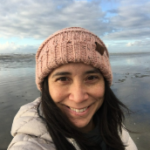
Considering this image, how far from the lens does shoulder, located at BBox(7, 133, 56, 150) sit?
118 centimetres

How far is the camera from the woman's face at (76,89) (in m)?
1.46

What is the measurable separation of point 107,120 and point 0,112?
3292 millimetres

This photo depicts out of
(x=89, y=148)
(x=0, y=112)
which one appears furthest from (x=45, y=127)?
(x=0, y=112)

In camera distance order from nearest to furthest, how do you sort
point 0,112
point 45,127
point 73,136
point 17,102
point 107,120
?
1. point 45,127
2. point 73,136
3. point 107,120
4. point 0,112
5. point 17,102

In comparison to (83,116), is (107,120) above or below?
below

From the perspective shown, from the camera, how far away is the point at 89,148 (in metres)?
1.65

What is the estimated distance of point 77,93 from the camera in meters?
1.45

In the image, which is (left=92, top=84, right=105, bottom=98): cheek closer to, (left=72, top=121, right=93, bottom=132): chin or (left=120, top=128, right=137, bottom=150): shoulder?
(left=72, top=121, right=93, bottom=132): chin

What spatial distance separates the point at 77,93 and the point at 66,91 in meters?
0.13

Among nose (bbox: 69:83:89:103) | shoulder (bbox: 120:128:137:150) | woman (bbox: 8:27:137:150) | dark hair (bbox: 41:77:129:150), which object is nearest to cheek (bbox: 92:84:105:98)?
woman (bbox: 8:27:137:150)

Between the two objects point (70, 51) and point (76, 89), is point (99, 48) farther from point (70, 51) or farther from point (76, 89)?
point (76, 89)

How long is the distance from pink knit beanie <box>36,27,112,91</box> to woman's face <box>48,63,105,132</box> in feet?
0.21

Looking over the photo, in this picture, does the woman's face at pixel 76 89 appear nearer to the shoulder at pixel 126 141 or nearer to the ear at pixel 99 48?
the ear at pixel 99 48

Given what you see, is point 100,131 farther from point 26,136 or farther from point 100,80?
point 26,136
